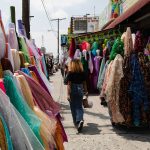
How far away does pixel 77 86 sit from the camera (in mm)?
7270

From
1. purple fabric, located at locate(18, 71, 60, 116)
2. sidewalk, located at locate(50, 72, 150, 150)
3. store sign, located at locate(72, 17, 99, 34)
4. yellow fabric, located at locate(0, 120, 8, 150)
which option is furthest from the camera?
store sign, located at locate(72, 17, 99, 34)

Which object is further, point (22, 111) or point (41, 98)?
point (41, 98)

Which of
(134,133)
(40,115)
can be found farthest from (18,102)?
(134,133)

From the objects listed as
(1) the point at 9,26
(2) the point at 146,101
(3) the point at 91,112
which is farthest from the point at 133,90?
(1) the point at 9,26

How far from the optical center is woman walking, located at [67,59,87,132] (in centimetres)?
723

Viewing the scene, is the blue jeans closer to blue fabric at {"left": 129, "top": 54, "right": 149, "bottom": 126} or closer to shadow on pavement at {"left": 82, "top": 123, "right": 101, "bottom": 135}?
shadow on pavement at {"left": 82, "top": 123, "right": 101, "bottom": 135}

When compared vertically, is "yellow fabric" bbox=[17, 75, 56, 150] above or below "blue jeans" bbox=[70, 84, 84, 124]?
above

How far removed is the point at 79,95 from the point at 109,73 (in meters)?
0.81

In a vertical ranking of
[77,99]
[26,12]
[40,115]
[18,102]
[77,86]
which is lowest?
[77,99]

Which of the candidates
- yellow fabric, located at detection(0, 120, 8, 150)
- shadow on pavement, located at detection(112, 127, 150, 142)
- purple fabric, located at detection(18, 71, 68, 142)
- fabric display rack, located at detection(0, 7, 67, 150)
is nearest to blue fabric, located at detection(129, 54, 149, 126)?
shadow on pavement, located at detection(112, 127, 150, 142)

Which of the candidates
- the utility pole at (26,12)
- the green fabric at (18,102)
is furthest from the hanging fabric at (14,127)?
the utility pole at (26,12)

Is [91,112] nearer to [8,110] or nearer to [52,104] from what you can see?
[52,104]

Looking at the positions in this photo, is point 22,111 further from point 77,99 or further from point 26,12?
point 26,12

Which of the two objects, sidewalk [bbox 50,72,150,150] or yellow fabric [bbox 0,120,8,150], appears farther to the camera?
sidewalk [bbox 50,72,150,150]
